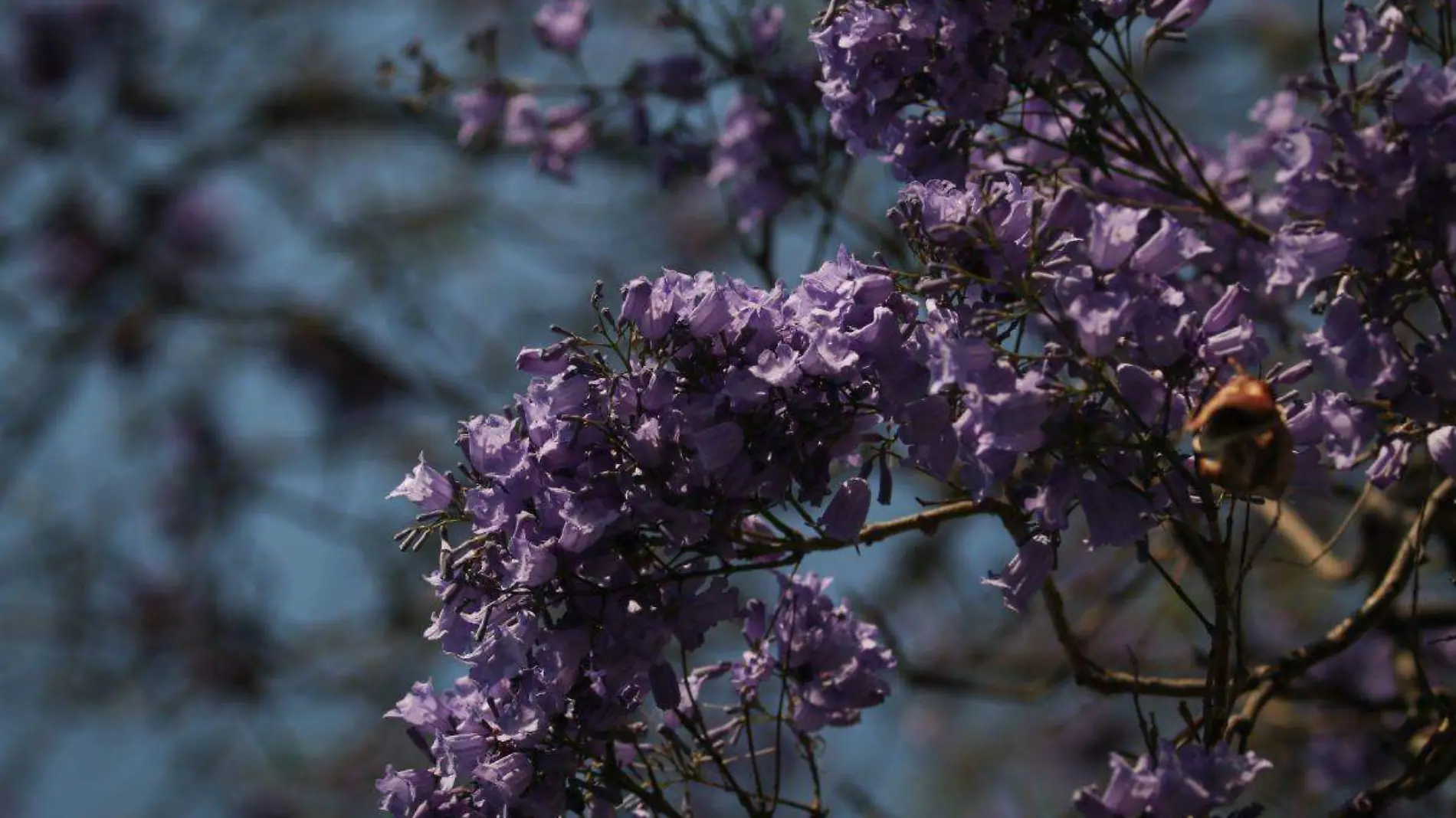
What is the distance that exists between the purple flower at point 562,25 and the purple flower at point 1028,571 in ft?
7.83

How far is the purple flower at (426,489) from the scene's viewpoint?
6.36 ft

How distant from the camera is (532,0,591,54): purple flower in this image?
3.75m

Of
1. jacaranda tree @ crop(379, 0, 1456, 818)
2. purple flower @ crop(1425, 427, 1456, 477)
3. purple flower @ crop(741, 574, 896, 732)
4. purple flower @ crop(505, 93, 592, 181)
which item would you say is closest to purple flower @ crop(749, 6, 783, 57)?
purple flower @ crop(505, 93, 592, 181)

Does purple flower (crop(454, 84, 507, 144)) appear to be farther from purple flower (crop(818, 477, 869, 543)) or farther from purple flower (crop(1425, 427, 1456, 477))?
purple flower (crop(1425, 427, 1456, 477))

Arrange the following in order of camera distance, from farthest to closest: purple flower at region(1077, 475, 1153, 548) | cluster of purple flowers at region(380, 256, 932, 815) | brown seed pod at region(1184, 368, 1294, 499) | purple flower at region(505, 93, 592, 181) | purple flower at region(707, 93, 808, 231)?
purple flower at region(505, 93, 592, 181) < purple flower at region(707, 93, 808, 231) < cluster of purple flowers at region(380, 256, 932, 815) < purple flower at region(1077, 475, 1153, 548) < brown seed pod at region(1184, 368, 1294, 499)

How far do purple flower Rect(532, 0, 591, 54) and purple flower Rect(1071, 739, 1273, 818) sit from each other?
2694mm

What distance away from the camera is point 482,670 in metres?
1.86

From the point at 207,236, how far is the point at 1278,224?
23.2ft

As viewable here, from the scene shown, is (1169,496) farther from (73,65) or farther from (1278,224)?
(73,65)

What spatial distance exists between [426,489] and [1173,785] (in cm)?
105

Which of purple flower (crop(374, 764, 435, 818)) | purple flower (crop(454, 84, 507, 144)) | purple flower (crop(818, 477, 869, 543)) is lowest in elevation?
purple flower (crop(374, 764, 435, 818))

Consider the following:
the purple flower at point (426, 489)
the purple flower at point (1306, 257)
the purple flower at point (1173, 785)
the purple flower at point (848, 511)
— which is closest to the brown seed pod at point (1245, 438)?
the purple flower at point (1306, 257)

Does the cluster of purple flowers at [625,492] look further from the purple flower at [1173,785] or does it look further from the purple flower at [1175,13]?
the purple flower at [1175,13]

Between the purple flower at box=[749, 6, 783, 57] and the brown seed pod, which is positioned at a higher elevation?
the purple flower at box=[749, 6, 783, 57]
